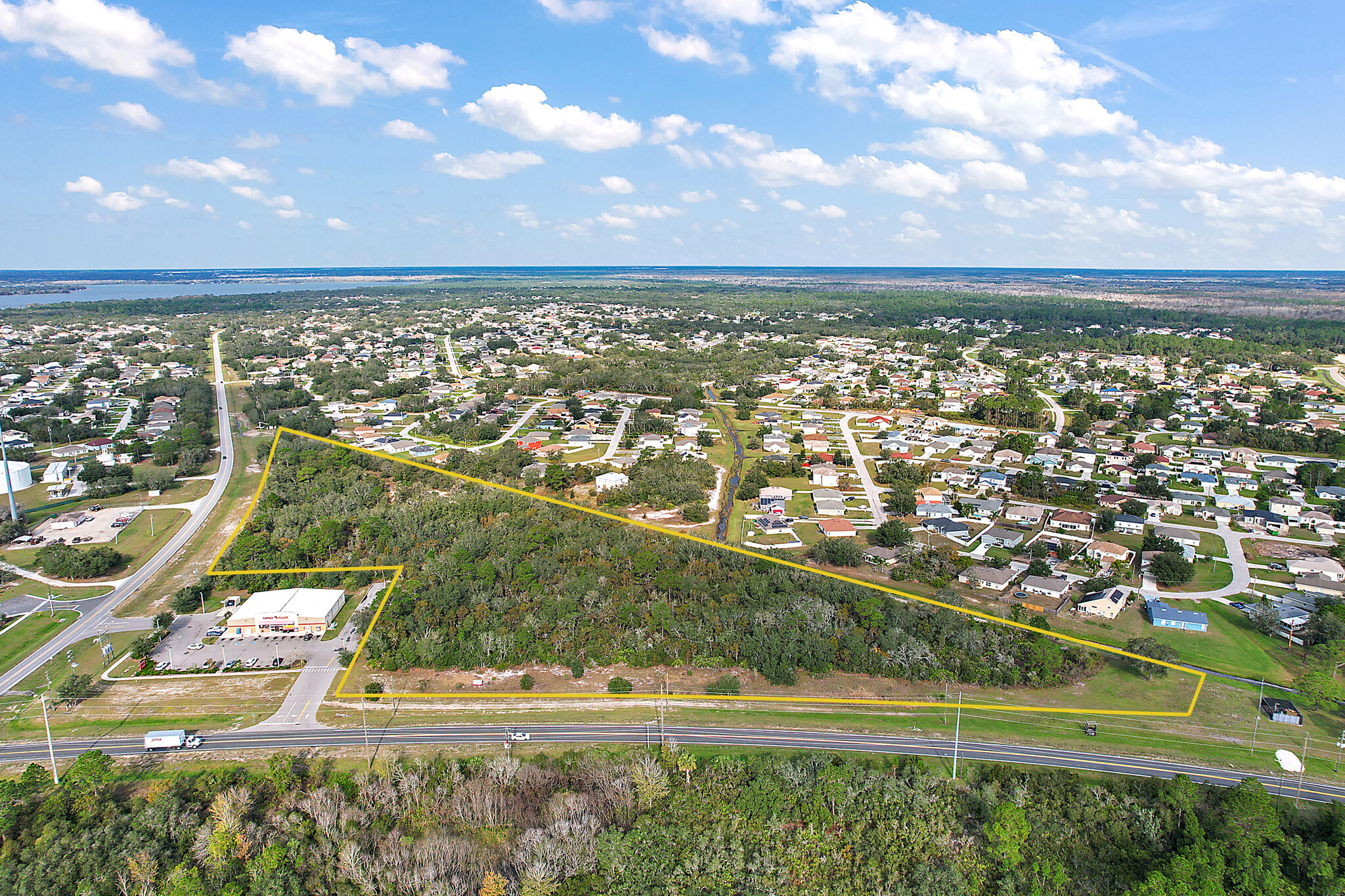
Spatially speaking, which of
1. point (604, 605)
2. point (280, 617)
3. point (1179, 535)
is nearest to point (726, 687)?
point (604, 605)

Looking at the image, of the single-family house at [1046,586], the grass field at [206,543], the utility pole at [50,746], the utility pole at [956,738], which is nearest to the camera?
the utility pole at [50,746]

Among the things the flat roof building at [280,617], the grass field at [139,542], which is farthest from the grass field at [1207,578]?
the grass field at [139,542]

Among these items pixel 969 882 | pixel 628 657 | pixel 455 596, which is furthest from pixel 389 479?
pixel 969 882

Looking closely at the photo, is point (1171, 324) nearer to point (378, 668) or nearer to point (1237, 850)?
point (1237, 850)

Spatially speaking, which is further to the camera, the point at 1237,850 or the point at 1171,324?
the point at 1171,324

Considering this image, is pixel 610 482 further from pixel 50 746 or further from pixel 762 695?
pixel 50 746

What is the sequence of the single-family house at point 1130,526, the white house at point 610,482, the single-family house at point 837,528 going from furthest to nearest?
1. the white house at point 610,482
2. the single-family house at point 1130,526
3. the single-family house at point 837,528

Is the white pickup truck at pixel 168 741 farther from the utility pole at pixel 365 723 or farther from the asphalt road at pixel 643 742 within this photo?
the utility pole at pixel 365 723
